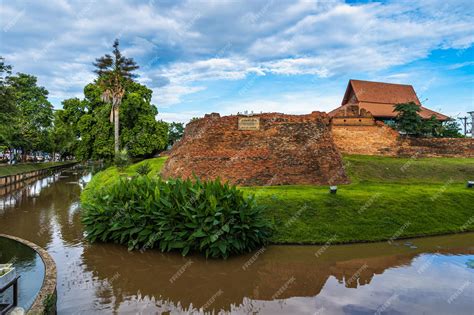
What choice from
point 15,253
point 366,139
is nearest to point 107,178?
point 15,253

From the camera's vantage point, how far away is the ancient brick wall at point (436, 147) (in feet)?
63.4

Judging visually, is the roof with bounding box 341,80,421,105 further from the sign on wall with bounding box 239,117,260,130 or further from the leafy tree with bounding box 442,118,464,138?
the sign on wall with bounding box 239,117,260,130

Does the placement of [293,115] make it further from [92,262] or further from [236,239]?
[92,262]

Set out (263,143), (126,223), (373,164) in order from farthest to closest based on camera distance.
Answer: (373,164)
(263,143)
(126,223)

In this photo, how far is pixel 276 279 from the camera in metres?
6.36

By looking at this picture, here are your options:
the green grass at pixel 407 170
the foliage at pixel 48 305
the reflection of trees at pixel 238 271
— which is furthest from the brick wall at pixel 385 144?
the foliage at pixel 48 305

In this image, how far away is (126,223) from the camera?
7812 mm

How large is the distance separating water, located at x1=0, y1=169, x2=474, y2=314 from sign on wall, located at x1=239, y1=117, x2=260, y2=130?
5.37m

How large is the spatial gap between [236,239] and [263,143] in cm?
565

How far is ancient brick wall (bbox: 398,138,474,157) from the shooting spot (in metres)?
19.3

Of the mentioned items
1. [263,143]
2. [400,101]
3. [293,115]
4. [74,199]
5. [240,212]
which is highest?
[400,101]

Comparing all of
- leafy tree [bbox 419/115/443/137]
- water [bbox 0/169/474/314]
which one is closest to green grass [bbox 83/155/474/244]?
water [bbox 0/169/474/314]

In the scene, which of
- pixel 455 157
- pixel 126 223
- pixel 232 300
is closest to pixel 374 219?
pixel 232 300

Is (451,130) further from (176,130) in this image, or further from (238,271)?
(176,130)
